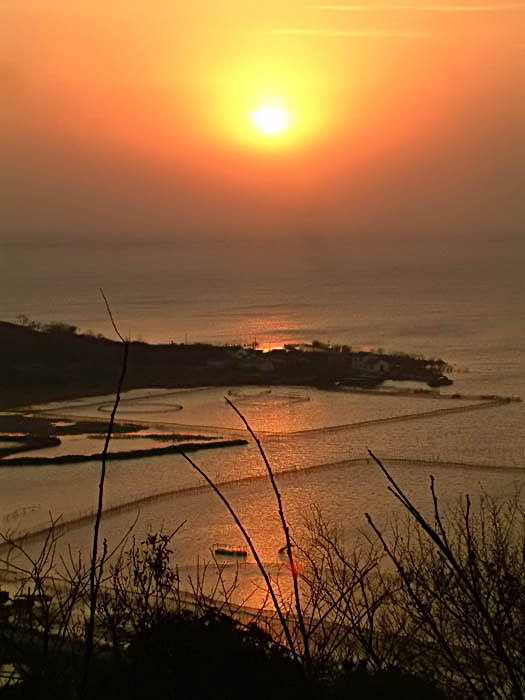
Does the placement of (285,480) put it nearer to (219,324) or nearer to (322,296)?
(219,324)

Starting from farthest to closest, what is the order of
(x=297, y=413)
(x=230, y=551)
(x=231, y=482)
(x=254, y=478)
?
(x=297, y=413)
(x=254, y=478)
(x=231, y=482)
(x=230, y=551)

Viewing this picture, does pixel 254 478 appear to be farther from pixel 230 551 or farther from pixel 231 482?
pixel 230 551

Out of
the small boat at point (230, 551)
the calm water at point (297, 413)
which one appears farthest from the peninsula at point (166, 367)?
the small boat at point (230, 551)

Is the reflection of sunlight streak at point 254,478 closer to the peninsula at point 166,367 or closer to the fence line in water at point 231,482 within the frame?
the fence line in water at point 231,482

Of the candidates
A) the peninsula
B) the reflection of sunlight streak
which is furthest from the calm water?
the peninsula

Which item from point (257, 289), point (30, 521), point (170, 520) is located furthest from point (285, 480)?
point (257, 289)

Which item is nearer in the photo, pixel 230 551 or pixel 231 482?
pixel 230 551

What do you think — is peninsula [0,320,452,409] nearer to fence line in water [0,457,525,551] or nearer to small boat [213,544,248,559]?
fence line in water [0,457,525,551]

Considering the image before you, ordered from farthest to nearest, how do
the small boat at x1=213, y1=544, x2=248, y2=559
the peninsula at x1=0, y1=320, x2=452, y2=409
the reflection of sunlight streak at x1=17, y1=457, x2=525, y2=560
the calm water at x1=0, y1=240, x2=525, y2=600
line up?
the peninsula at x1=0, y1=320, x2=452, y2=409 → the calm water at x1=0, y1=240, x2=525, y2=600 → the reflection of sunlight streak at x1=17, y1=457, x2=525, y2=560 → the small boat at x1=213, y1=544, x2=248, y2=559

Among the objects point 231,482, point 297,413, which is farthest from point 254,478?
point 297,413
